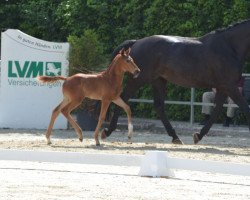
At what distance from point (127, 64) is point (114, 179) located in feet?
13.2

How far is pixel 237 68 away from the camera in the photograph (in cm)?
1462

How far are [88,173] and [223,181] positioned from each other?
1.68 m

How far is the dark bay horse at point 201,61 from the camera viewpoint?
14.6m

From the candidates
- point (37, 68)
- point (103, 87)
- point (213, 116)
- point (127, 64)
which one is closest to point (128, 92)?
point (103, 87)

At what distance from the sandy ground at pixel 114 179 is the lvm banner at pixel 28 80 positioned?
3.78 m

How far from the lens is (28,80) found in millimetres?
19203

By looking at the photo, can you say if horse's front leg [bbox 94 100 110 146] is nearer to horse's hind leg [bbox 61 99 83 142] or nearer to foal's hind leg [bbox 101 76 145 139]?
horse's hind leg [bbox 61 99 83 142]

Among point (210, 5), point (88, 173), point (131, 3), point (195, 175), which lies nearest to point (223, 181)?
point (195, 175)

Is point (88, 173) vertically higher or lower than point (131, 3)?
lower

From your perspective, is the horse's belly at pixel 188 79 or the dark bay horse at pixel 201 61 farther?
the horse's belly at pixel 188 79

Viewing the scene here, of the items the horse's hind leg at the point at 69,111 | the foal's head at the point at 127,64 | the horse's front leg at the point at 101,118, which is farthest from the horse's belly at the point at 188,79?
the horse's hind leg at the point at 69,111

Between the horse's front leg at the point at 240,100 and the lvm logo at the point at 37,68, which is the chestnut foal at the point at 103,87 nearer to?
the horse's front leg at the point at 240,100

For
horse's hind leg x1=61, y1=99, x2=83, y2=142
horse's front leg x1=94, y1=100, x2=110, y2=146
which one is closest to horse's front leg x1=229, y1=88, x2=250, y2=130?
horse's front leg x1=94, y1=100, x2=110, y2=146

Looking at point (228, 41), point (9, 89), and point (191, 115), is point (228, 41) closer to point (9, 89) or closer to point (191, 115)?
point (191, 115)
